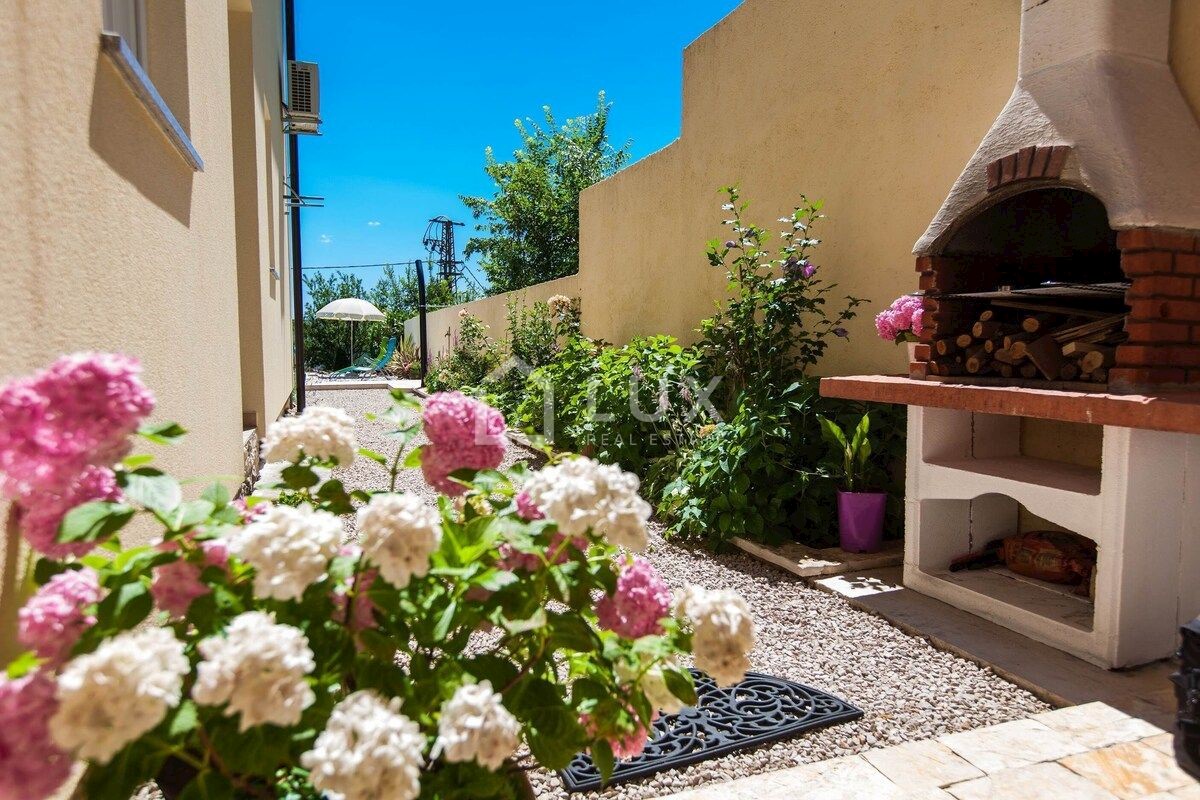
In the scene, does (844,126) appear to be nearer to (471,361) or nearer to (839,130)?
(839,130)

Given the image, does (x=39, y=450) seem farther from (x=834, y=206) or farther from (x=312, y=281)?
(x=312, y=281)

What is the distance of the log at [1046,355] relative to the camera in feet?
8.83

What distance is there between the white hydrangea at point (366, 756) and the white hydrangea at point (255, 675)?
52 millimetres

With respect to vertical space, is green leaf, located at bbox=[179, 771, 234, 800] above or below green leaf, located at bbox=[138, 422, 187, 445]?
below

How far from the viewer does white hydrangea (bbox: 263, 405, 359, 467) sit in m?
1.02

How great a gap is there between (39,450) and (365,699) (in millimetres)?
437

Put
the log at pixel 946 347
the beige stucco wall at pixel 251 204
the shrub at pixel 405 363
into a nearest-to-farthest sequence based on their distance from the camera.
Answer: the log at pixel 946 347, the beige stucco wall at pixel 251 204, the shrub at pixel 405 363

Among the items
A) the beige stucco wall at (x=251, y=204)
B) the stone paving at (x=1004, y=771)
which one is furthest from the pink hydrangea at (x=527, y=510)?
the beige stucco wall at (x=251, y=204)

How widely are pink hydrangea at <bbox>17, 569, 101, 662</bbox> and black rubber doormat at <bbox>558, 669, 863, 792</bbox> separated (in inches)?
51.3

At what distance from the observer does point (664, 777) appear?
1824mm

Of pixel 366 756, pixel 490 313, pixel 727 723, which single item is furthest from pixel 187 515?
pixel 490 313

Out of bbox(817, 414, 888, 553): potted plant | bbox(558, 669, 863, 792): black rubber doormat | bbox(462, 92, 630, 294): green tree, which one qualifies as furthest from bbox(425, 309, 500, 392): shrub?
bbox(462, 92, 630, 294): green tree

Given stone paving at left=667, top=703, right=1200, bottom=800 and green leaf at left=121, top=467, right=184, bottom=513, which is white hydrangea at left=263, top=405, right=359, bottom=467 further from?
stone paving at left=667, top=703, right=1200, bottom=800

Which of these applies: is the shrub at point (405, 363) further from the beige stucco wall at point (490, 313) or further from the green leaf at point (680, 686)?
the green leaf at point (680, 686)
